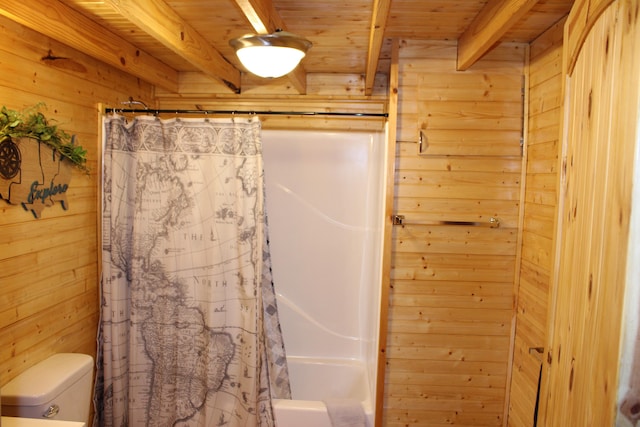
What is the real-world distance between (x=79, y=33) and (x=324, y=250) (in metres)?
2.03

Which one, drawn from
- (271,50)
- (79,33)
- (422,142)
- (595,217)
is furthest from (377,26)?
(79,33)

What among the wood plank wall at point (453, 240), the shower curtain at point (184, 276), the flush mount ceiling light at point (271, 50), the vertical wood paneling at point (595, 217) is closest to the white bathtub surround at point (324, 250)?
the wood plank wall at point (453, 240)

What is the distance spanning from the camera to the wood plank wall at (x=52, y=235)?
69.4 inches

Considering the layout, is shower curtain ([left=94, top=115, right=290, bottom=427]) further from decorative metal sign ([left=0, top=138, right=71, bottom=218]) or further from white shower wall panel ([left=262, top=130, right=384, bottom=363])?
white shower wall panel ([left=262, top=130, right=384, bottom=363])

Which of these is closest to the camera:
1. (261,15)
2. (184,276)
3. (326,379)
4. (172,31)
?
(261,15)

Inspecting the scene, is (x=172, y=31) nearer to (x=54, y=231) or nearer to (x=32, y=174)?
(x=32, y=174)

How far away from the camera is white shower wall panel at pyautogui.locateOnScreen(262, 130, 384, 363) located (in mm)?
3074

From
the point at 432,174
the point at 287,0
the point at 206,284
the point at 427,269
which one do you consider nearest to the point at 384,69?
the point at 432,174

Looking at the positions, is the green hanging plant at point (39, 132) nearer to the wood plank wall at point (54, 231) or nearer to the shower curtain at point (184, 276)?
the wood plank wall at point (54, 231)

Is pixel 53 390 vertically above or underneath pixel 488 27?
underneath

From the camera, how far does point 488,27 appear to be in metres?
1.78

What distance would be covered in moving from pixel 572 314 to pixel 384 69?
2209 mm

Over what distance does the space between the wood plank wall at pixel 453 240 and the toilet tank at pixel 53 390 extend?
163 centimetres

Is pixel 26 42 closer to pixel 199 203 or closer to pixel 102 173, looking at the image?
pixel 102 173
